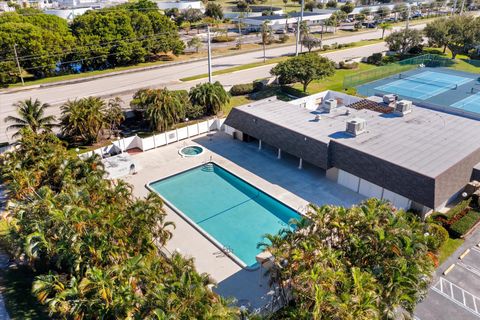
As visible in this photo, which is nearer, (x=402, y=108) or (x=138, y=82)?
(x=402, y=108)

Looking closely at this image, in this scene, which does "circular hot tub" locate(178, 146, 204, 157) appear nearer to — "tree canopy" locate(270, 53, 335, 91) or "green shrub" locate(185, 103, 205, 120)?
"green shrub" locate(185, 103, 205, 120)

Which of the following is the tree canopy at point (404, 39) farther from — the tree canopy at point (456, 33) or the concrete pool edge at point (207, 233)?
the concrete pool edge at point (207, 233)

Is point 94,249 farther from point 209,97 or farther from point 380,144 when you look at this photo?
point 209,97

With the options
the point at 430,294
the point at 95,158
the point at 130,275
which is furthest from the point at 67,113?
the point at 430,294

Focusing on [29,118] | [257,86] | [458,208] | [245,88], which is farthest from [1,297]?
[257,86]

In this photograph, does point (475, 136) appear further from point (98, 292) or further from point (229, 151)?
point (98, 292)

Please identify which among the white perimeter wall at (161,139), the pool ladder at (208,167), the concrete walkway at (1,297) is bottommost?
the concrete walkway at (1,297)

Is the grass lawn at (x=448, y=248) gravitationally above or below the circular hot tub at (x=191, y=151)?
below

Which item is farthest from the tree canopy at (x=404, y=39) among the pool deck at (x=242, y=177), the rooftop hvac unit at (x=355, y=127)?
the pool deck at (x=242, y=177)
